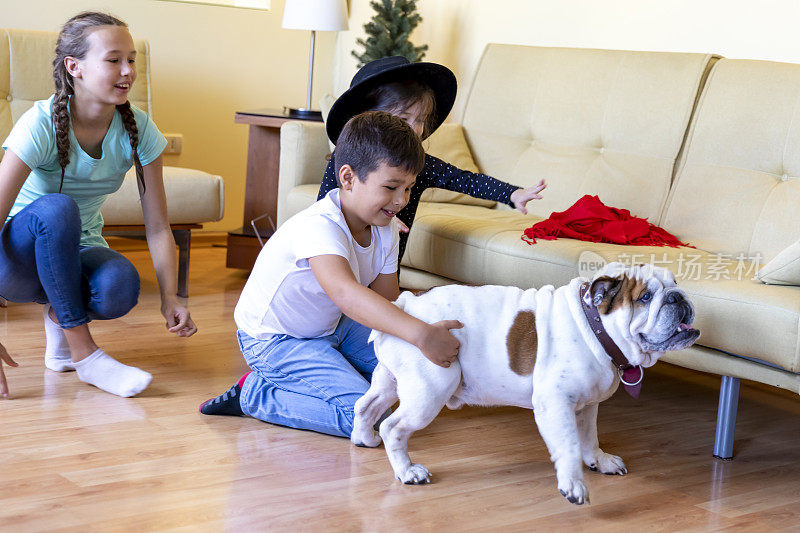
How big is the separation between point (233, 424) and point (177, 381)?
340 millimetres

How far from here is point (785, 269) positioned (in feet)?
6.02

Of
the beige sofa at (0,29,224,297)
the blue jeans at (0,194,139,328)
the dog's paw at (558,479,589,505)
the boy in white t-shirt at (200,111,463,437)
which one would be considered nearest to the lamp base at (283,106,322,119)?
the beige sofa at (0,29,224,297)

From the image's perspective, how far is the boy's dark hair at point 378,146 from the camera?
Answer: 70.7 inches

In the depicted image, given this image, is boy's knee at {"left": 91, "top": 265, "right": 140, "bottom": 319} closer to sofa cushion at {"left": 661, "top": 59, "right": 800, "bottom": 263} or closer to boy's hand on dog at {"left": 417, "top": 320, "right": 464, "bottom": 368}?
boy's hand on dog at {"left": 417, "top": 320, "right": 464, "bottom": 368}

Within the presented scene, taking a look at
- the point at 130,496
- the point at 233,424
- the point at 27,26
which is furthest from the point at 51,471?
the point at 27,26

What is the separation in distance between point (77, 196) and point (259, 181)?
1.51m

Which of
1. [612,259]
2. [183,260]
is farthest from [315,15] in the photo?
[612,259]

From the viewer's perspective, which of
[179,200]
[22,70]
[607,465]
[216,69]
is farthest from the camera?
[216,69]

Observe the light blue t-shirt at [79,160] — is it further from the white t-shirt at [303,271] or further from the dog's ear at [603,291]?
the dog's ear at [603,291]

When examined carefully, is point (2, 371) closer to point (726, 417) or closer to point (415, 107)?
point (415, 107)

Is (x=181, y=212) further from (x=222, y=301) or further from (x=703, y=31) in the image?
(x=703, y=31)

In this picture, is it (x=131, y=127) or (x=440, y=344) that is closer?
(x=440, y=344)

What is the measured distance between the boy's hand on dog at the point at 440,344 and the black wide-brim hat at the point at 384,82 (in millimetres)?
835

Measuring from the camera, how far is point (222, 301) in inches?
124
